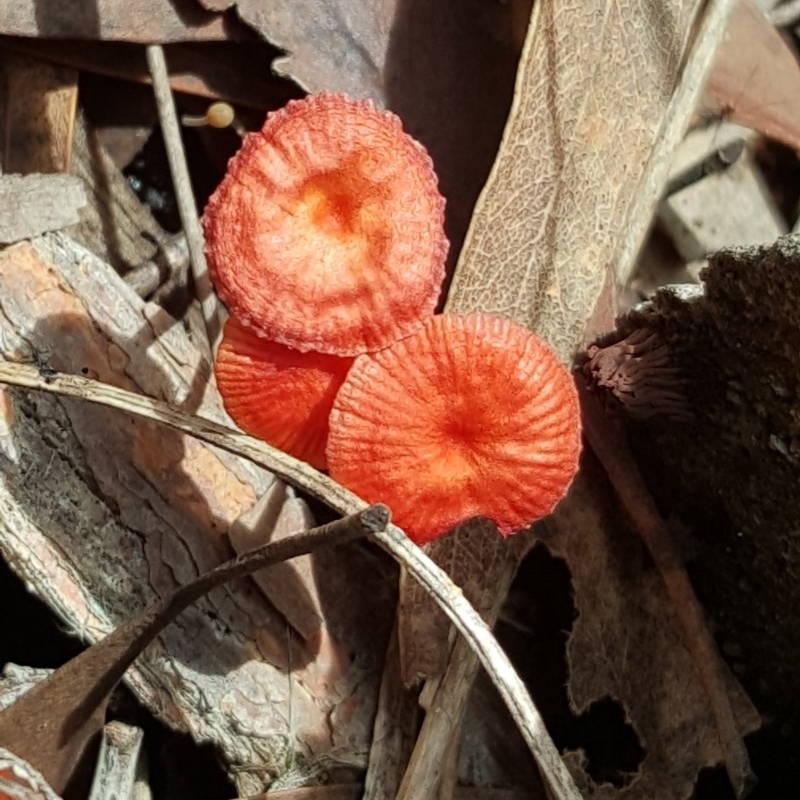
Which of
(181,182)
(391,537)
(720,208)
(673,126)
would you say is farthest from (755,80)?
(391,537)

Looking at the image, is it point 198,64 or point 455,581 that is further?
point 198,64

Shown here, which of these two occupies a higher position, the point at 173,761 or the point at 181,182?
the point at 181,182

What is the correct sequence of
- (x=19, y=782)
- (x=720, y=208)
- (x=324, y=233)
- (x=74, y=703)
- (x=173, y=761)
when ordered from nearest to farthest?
(x=19, y=782)
(x=324, y=233)
(x=74, y=703)
(x=173, y=761)
(x=720, y=208)

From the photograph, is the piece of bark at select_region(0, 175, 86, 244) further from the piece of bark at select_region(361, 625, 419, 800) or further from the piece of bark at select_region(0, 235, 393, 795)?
the piece of bark at select_region(361, 625, 419, 800)

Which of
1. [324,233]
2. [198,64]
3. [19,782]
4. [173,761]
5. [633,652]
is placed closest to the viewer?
[19,782]

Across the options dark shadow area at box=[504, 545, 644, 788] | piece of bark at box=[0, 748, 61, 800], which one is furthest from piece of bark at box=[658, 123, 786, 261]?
piece of bark at box=[0, 748, 61, 800]

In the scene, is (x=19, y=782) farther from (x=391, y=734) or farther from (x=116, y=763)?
(x=391, y=734)

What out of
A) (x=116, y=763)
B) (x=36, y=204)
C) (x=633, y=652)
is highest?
(x=36, y=204)
